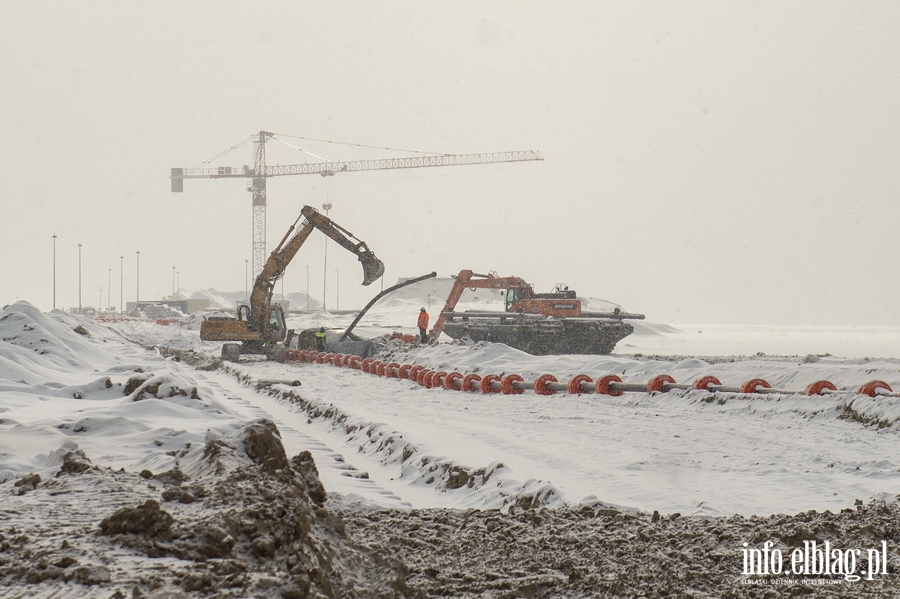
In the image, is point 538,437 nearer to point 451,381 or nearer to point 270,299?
point 451,381

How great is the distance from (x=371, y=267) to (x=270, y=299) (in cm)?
418

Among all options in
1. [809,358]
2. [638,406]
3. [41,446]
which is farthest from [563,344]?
[41,446]

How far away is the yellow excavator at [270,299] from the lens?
29438mm

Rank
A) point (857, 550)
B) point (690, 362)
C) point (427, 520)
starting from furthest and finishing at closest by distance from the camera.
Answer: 1. point (690, 362)
2. point (427, 520)
3. point (857, 550)

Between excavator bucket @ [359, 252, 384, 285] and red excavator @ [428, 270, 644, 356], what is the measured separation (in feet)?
17.3

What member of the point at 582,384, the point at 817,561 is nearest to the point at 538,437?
the point at 582,384

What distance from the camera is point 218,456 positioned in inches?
256

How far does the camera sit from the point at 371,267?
2931cm

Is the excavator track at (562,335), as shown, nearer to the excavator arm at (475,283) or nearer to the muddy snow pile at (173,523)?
the excavator arm at (475,283)

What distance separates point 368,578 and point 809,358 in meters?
26.0

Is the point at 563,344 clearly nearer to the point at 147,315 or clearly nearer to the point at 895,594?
the point at 895,594

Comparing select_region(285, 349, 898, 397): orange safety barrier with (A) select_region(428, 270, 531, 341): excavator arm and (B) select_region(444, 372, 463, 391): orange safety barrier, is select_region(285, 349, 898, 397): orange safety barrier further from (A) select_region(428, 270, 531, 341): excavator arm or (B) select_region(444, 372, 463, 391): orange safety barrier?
(A) select_region(428, 270, 531, 341): excavator arm

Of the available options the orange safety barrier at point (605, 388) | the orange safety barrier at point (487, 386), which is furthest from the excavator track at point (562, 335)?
the orange safety barrier at point (605, 388)

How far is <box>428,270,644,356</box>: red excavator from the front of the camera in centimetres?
3378
